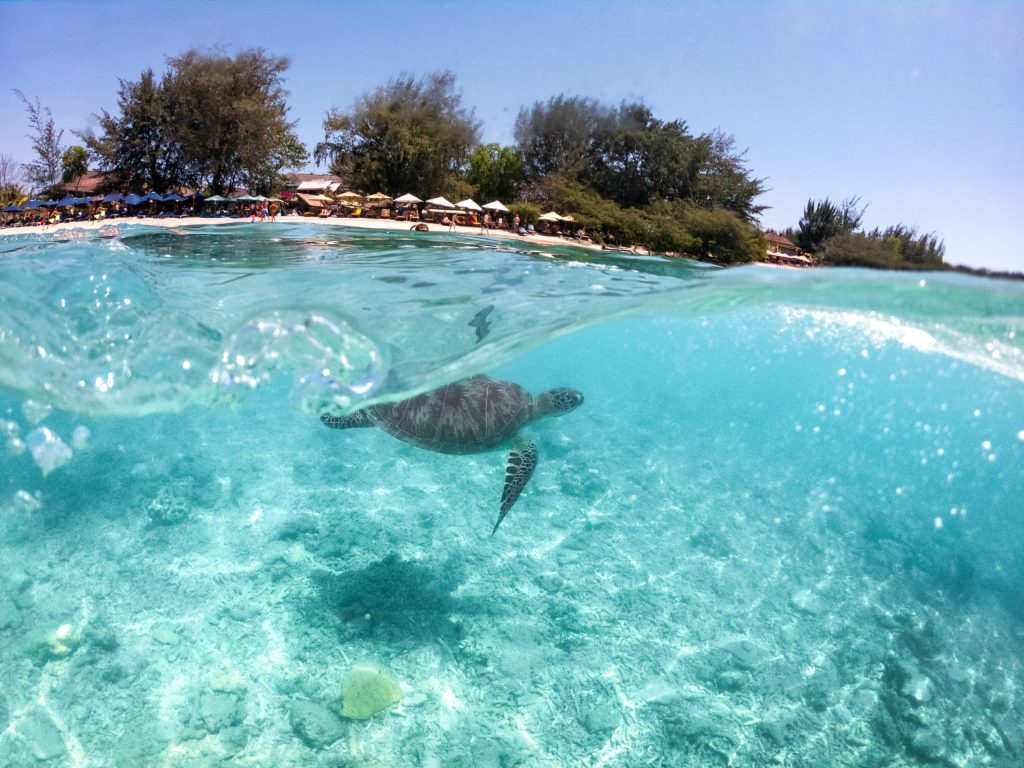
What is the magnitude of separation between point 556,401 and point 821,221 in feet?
21.6

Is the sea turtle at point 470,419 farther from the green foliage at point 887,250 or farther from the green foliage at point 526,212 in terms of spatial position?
the green foliage at point 526,212

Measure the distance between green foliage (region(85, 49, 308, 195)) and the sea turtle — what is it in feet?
113

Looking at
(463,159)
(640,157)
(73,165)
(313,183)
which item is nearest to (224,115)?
(313,183)

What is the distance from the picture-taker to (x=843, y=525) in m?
10.4

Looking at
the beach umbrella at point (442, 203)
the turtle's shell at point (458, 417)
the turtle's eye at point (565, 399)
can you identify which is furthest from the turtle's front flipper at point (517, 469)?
the beach umbrella at point (442, 203)

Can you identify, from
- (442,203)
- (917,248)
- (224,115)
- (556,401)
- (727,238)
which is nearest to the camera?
(917,248)

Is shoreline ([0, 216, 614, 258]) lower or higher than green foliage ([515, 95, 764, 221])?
lower

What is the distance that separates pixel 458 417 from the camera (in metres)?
8.52

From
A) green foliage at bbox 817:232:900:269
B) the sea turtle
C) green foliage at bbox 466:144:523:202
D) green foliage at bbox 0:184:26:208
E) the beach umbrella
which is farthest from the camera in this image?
green foliage at bbox 0:184:26:208

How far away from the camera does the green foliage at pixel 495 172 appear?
78.9ft

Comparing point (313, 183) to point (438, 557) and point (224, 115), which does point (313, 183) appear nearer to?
point (224, 115)

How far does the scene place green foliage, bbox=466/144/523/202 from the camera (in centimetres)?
2406

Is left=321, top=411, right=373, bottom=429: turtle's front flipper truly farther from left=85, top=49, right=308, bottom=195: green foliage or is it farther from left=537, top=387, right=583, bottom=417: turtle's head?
left=85, top=49, right=308, bottom=195: green foliage

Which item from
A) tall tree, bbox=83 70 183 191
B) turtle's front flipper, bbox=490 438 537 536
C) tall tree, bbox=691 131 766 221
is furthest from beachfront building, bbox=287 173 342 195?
turtle's front flipper, bbox=490 438 537 536
